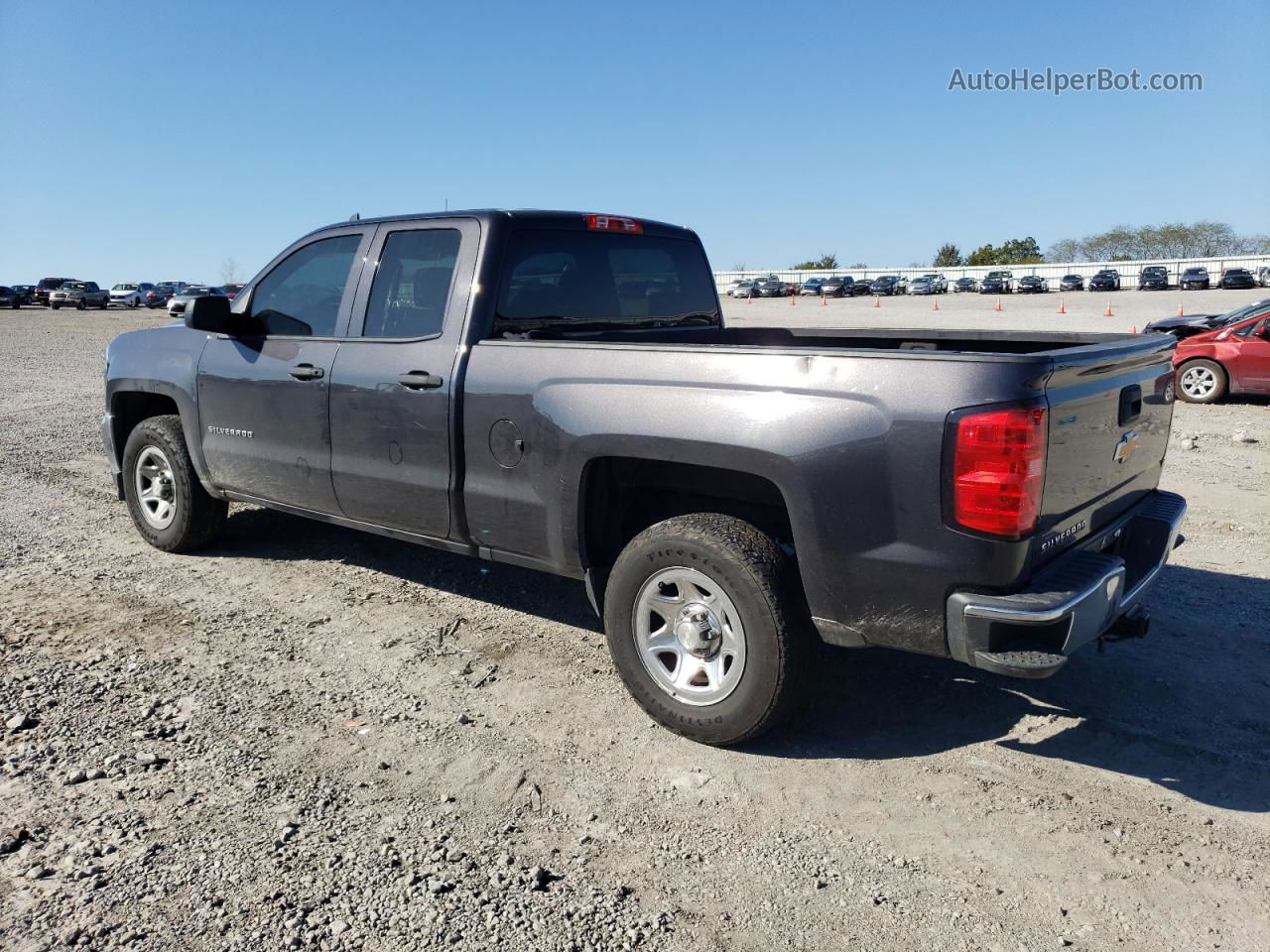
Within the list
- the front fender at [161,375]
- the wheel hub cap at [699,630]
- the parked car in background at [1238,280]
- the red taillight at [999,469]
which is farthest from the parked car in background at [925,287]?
the red taillight at [999,469]

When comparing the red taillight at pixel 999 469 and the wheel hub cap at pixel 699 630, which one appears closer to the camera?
the red taillight at pixel 999 469

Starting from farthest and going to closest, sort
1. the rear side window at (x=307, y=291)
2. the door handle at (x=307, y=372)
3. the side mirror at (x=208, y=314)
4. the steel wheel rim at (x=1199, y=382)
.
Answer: the steel wheel rim at (x=1199, y=382) < the side mirror at (x=208, y=314) < the rear side window at (x=307, y=291) < the door handle at (x=307, y=372)

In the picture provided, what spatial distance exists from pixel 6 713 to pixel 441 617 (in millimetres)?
1905

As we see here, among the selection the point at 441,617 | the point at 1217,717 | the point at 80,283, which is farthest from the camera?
the point at 80,283

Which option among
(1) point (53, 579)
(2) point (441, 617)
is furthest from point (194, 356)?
(2) point (441, 617)

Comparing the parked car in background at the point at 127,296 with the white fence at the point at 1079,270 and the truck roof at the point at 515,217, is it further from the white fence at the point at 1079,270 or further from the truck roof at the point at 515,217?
the truck roof at the point at 515,217

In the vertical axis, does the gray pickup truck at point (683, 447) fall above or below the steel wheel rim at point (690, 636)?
above

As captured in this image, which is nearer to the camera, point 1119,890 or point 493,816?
point 1119,890

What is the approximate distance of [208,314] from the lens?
5.24m

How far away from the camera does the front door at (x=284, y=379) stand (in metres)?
4.98

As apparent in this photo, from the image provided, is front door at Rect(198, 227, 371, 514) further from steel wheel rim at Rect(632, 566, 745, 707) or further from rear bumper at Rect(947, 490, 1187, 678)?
rear bumper at Rect(947, 490, 1187, 678)

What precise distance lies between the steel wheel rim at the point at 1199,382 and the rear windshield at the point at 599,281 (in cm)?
997

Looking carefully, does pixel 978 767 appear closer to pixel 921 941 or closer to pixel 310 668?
pixel 921 941

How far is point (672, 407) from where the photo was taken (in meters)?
3.60
